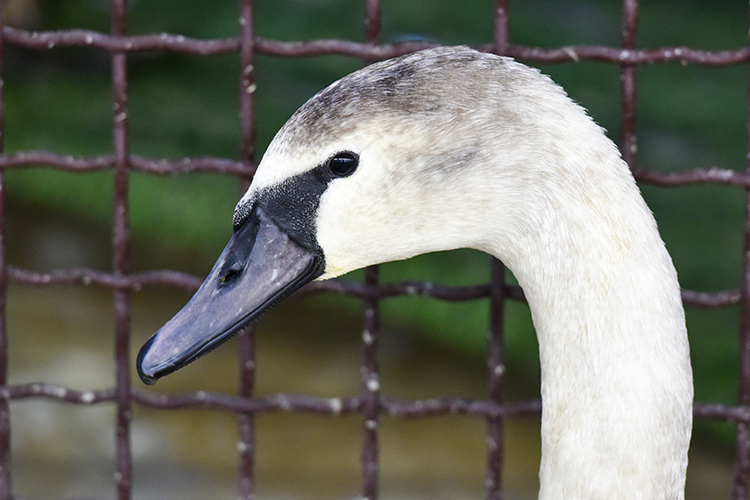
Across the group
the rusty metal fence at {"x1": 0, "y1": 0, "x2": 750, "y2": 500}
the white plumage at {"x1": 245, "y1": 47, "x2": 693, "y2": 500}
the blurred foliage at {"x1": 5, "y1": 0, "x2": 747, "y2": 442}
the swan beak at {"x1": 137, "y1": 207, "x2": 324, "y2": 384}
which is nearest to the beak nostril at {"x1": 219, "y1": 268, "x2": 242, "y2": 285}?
the swan beak at {"x1": 137, "y1": 207, "x2": 324, "y2": 384}

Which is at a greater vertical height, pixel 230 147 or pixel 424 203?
pixel 230 147

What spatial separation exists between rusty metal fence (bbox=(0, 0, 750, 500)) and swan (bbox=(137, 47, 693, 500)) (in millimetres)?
403

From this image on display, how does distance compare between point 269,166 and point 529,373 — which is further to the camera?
point 529,373

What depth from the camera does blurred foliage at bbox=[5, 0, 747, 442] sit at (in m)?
2.94

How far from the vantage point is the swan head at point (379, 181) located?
3.43 feet

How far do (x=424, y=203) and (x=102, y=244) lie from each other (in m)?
2.72

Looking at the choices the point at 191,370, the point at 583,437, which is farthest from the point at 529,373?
the point at 583,437

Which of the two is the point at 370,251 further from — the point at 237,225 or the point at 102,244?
the point at 102,244

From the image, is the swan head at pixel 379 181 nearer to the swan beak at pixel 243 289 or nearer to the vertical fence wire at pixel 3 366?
the swan beak at pixel 243 289

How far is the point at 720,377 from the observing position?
244cm

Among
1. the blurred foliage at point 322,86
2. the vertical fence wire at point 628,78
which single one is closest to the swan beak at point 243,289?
the vertical fence wire at point 628,78

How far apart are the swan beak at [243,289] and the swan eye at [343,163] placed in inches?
4.5

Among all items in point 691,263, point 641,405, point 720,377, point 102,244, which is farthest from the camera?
point 102,244

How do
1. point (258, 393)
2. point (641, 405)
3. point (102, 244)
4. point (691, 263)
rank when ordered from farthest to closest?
point (102, 244) < point (691, 263) < point (258, 393) < point (641, 405)
